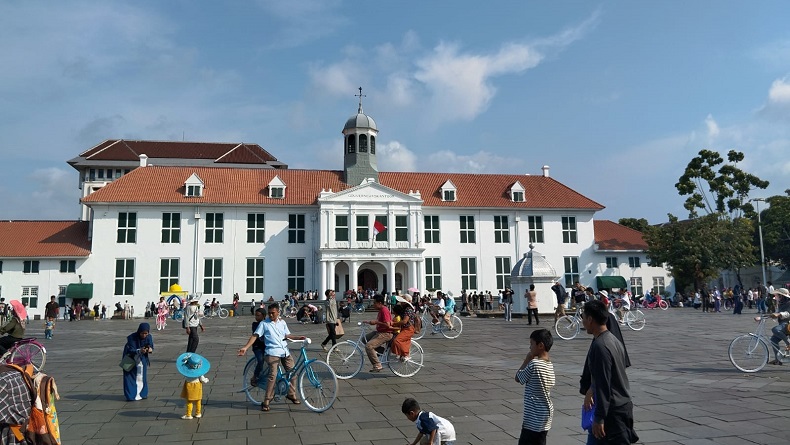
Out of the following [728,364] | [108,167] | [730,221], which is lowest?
[728,364]

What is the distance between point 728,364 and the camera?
12.3 m

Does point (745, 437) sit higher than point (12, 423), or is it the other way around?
point (12, 423)

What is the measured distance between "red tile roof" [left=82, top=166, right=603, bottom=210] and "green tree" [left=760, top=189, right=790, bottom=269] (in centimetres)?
2544

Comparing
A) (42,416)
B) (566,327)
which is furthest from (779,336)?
(42,416)

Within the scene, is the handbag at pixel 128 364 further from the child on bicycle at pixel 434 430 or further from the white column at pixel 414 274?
the white column at pixel 414 274

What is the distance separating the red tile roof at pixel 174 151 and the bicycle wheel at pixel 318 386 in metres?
67.2

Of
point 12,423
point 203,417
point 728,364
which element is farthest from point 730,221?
point 12,423

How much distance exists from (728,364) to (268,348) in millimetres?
10315

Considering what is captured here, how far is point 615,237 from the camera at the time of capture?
49875 millimetres

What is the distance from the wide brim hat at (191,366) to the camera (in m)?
8.08

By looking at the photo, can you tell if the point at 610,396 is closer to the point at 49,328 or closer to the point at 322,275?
the point at 49,328

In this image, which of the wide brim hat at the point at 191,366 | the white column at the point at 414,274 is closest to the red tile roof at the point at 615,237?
the white column at the point at 414,274

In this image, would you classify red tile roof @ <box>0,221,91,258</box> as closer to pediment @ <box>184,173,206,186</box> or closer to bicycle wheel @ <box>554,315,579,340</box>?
pediment @ <box>184,173,206,186</box>

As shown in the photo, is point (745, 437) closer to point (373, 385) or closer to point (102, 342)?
point (373, 385)
